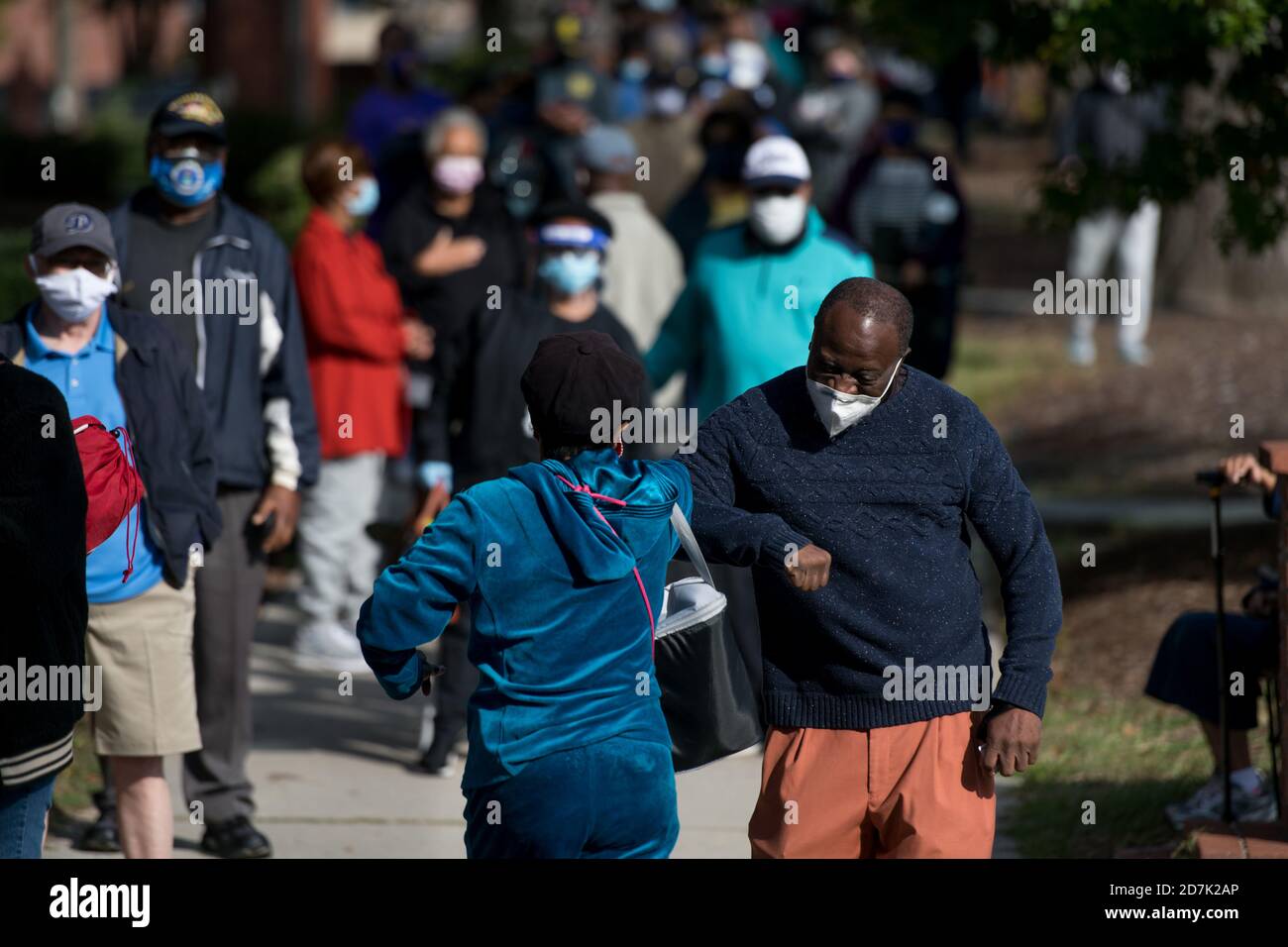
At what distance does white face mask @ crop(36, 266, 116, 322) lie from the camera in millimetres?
5273

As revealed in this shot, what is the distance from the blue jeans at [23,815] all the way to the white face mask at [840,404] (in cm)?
179

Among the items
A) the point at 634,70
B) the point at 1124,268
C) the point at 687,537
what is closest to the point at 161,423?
the point at 687,537

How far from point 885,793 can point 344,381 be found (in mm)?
4792

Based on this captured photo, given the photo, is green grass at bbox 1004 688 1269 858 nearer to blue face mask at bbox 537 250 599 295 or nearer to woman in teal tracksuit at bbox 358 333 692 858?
blue face mask at bbox 537 250 599 295

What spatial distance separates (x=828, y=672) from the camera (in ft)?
14.1

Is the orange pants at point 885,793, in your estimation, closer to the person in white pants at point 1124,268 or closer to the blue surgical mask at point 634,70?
the person in white pants at point 1124,268

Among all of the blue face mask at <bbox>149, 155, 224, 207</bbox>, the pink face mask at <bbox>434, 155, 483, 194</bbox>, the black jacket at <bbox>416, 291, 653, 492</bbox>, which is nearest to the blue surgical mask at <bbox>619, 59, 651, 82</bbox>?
the pink face mask at <bbox>434, 155, 483, 194</bbox>

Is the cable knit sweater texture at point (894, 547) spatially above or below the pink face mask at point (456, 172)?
below

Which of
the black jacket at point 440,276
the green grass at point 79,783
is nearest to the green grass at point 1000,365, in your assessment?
the black jacket at point 440,276

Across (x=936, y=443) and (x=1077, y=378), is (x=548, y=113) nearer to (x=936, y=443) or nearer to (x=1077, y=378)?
(x=1077, y=378)

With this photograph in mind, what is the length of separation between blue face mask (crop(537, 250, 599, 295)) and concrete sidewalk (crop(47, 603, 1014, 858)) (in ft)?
5.82

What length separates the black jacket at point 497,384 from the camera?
22.0 feet
